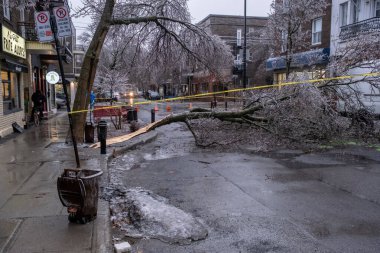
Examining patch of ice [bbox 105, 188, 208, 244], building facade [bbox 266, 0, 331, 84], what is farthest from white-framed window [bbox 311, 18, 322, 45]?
patch of ice [bbox 105, 188, 208, 244]

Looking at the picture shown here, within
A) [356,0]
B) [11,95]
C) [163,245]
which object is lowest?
[163,245]

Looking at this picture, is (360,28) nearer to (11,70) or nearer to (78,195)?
(11,70)

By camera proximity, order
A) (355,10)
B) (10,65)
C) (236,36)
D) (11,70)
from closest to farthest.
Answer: (10,65), (11,70), (355,10), (236,36)

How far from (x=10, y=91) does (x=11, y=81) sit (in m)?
0.49

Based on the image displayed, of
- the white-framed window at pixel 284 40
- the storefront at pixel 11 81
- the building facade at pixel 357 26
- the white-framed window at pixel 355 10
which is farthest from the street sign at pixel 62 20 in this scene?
the white-framed window at pixel 355 10

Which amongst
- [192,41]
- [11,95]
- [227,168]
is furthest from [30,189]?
[11,95]

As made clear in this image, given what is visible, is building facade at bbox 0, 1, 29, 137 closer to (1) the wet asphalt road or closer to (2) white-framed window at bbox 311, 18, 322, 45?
(1) the wet asphalt road

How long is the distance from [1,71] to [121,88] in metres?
15.2

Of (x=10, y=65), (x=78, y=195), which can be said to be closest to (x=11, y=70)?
(x=10, y=65)

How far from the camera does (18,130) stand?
15.4 m

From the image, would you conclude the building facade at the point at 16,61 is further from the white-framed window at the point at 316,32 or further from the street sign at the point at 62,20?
the white-framed window at the point at 316,32

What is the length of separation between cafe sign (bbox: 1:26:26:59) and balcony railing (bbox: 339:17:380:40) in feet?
53.3

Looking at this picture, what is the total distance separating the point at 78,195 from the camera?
5078 mm

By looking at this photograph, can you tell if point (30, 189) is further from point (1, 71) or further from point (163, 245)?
point (1, 71)
